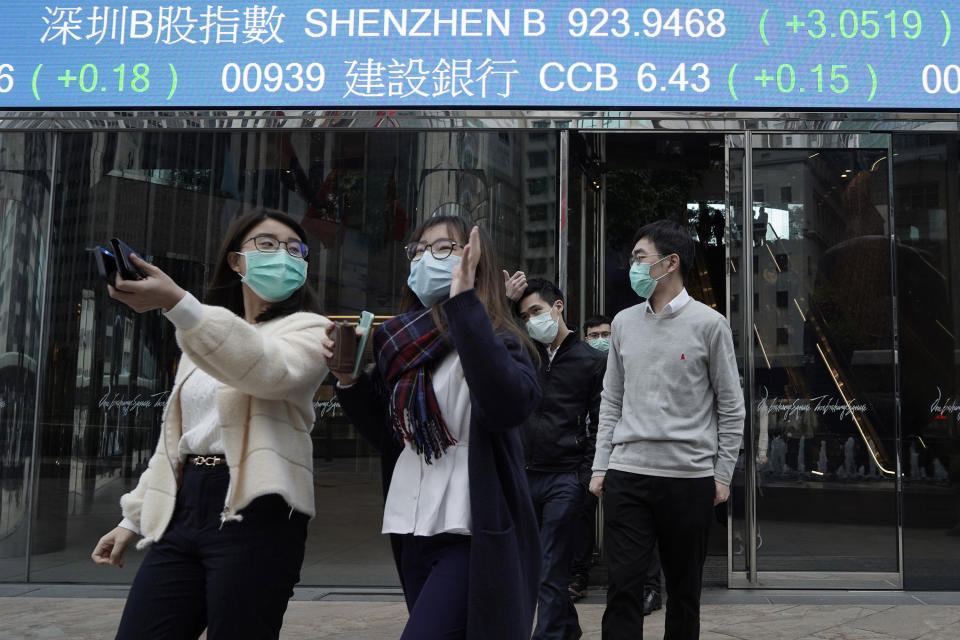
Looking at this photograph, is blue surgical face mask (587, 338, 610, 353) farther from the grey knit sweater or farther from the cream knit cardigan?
the cream knit cardigan

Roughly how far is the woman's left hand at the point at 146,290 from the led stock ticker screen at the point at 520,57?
4816 mm

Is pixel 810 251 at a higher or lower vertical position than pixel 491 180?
lower

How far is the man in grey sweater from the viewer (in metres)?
3.65

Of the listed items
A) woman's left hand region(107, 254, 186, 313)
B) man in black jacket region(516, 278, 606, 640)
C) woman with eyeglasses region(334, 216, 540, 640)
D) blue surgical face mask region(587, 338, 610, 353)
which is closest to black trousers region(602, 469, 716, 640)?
man in black jacket region(516, 278, 606, 640)

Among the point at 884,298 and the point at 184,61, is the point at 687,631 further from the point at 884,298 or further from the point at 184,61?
the point at 184,61

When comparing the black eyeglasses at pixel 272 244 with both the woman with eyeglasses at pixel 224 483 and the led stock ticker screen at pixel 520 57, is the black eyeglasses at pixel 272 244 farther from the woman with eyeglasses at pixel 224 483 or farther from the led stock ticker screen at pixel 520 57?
the led stock ticker screen at pixel 520 57

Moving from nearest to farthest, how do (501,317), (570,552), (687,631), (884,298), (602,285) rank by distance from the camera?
(501,317) → (687,631) → (570,552) → (884,298) → (602,285)

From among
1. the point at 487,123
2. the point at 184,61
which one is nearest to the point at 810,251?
the point at 487,123

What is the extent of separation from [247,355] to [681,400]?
1.98m

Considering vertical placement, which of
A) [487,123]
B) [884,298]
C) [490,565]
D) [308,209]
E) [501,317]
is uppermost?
[487,123]

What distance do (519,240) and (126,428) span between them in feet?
10.2

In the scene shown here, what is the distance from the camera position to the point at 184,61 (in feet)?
22.8

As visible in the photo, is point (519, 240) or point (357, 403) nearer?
point (357, 403)

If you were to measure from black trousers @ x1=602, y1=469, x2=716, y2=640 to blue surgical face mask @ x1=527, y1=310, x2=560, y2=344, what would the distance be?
1445 mm
